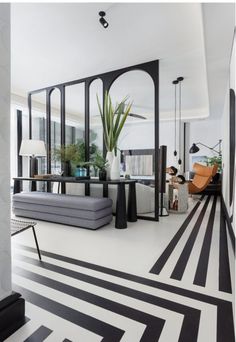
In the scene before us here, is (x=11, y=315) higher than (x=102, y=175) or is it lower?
lower

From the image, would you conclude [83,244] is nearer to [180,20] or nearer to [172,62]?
[180,20]

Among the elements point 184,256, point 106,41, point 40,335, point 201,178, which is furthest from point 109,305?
point 201,178

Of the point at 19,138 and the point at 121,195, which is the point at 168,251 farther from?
the point at 19,138

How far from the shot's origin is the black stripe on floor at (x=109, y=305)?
123 cm

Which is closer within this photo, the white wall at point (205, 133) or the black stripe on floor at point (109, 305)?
the black stripe on floor at point (109, 305)

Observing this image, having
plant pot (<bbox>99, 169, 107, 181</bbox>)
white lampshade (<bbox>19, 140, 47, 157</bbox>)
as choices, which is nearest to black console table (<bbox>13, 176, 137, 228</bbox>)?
plant pot (<bbox>99, 169, 107, 181</bbox>)

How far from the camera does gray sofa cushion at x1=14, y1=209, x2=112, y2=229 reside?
3.16 metres

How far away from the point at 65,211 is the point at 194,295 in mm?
2271

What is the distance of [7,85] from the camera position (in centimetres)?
123

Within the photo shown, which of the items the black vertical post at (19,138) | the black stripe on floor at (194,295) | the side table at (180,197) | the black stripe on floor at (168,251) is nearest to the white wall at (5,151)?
the black stripe on floor at (194,295)

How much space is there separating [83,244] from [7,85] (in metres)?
1.92

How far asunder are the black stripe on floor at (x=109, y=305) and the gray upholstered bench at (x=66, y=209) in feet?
4.42

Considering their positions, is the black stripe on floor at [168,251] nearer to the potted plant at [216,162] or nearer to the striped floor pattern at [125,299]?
the striped floor pattern at [125,299]

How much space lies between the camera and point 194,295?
1.56 metres
